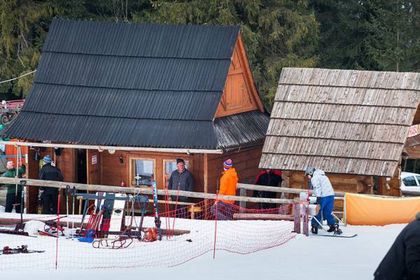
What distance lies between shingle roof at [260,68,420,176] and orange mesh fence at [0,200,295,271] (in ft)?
7.65

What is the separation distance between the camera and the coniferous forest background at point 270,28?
1688 inches

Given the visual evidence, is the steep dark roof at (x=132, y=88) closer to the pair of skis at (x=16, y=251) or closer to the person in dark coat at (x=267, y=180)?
the person in dark coat at (x=267, y=180)

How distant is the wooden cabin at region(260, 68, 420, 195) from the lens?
27484 mm

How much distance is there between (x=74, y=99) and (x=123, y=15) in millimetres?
17205

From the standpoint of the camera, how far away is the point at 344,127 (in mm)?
28156

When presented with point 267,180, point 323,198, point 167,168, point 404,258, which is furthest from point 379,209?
point 404,258

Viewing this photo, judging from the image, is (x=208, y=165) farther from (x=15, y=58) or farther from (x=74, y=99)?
(x=15, y=58)

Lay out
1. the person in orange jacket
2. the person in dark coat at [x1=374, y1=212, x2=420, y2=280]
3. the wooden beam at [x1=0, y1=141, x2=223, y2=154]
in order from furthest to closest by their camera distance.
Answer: the wooden beam at [x1=0, y1=141, x2=223, y2=154]
the person in orange jacket
the person in dark coat at [x1=374, y1=212, x2=420, y2=280]

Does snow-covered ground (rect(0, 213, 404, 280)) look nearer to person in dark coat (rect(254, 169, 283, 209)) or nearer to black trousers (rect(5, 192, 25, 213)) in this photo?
→ person in dark coat (rect(254, 169, 283, 209))

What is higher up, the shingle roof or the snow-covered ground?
the shingle roof

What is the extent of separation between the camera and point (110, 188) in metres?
25.2

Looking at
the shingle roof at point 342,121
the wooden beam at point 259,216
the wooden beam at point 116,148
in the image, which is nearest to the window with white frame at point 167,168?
the wooden beam at point 116,148

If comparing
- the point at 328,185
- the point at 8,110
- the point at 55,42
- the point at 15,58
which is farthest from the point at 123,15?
the point at 328,185

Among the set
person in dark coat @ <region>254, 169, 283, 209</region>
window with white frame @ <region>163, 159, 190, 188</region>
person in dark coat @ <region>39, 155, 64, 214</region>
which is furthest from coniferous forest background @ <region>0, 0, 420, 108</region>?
person in dark coat @ <region>39, 155, 64, 214</region>
